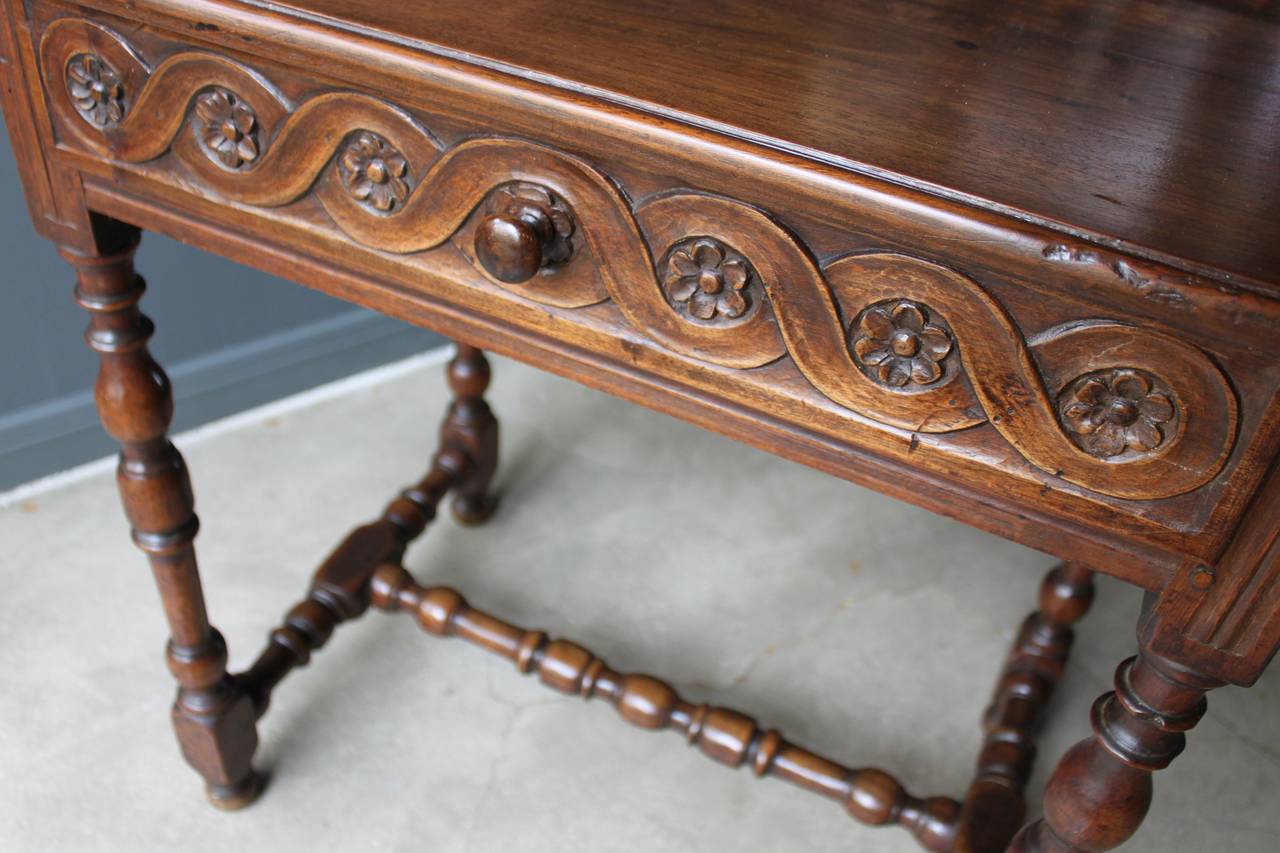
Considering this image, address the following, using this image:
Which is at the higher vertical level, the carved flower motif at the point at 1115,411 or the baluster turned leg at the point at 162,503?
the carved flower motif at the point at 1115,411

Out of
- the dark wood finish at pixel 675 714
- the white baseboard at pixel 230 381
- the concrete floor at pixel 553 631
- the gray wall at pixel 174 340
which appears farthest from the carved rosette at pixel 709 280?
the white baseboard at pixel 230 381

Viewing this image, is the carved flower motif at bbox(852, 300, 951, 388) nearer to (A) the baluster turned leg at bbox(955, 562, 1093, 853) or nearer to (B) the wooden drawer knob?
(B) the wooden drawer knob

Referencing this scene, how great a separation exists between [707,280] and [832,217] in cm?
8

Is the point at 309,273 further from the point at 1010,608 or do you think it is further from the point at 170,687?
the point at 1010,608

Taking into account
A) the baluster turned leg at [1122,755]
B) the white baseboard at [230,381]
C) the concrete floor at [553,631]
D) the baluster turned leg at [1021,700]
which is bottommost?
the concrete floor at [553,631]

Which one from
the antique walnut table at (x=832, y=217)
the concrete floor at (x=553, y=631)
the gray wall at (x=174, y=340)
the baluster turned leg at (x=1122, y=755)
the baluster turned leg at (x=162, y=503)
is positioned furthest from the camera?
the gray wall at (x=174, y=340)

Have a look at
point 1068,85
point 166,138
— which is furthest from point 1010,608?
point 166,138

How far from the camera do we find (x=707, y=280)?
613 millimetres

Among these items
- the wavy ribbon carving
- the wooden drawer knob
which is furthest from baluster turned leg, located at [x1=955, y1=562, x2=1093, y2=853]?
the wooden drawer knob

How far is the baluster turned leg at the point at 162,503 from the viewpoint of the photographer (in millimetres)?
840

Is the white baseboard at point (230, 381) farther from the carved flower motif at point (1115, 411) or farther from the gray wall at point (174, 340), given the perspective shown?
the carved flower motif at point (1115, 411)

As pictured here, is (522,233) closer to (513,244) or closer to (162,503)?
(513,244)

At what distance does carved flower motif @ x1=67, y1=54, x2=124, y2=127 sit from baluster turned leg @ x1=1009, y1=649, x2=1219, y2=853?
714mm

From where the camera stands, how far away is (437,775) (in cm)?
120
